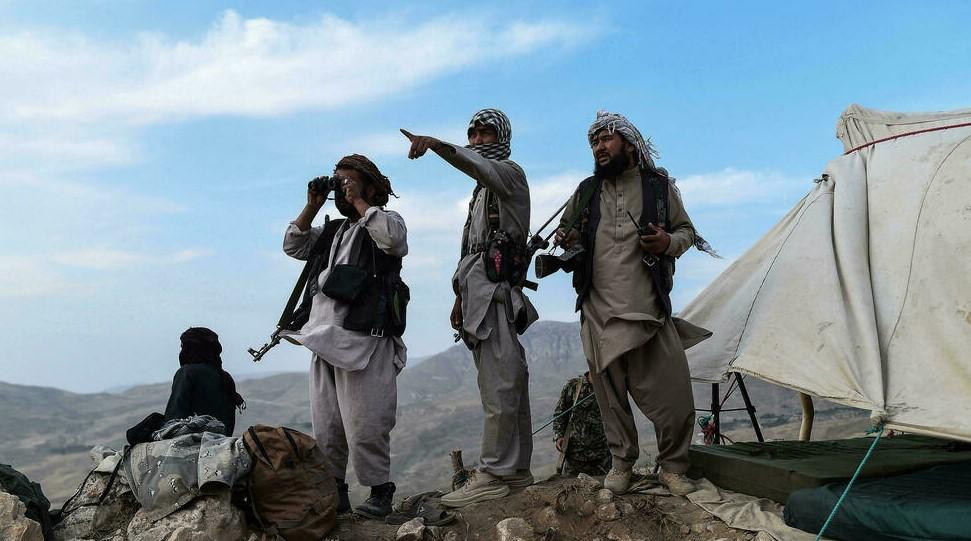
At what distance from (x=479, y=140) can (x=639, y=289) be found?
1180 mm

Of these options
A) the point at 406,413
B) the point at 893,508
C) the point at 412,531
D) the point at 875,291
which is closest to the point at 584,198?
the point at 875,291

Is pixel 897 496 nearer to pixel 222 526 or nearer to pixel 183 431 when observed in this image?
pixel 222 526

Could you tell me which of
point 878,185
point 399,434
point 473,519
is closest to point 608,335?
point 473,519

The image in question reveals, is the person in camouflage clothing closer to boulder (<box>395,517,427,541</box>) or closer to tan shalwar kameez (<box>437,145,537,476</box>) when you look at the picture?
tan shalwar kameez (<box>437,145,537,476</box>)

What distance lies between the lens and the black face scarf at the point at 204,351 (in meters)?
4.51

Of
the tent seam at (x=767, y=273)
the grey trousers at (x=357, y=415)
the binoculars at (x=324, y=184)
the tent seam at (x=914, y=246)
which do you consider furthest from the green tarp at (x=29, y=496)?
the tent seam at (x=914, y=246)

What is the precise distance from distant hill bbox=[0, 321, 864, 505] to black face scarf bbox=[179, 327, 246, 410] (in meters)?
12.0

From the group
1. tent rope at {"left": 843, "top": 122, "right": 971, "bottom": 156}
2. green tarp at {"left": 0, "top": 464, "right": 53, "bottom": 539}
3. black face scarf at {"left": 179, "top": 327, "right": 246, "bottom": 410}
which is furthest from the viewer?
black face scarf at {"left": 179, "top": 327, "right": 246, "bottom": 410}

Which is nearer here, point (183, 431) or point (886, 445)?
point (183, 431)

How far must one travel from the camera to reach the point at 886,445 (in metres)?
4.57

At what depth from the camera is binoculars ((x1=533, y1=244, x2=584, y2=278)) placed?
3938 mm

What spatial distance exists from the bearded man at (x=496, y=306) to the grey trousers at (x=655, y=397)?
17.7 inches

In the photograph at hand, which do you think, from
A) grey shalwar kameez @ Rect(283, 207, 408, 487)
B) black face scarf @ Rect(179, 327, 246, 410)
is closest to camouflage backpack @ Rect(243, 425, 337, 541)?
grey shalwar kameez @ Rect(283, 207, 408, 487)

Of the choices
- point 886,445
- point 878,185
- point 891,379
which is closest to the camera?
point 891,379
